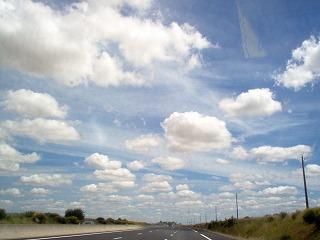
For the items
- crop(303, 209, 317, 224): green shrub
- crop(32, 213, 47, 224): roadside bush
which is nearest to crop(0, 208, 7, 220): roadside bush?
crop(32, 213, 47, 224): roadside bush

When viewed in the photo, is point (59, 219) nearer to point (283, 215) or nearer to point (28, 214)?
point (28, 214)

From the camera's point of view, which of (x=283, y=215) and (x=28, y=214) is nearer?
(x=283, y=215)

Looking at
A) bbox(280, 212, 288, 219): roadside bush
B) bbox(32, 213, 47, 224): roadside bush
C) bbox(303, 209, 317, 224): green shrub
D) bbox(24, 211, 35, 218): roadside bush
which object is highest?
bbox(24, 211, 35, 218): roadside bush

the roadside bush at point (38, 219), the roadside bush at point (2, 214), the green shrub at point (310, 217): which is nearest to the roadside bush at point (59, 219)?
the roadside bush at point (38, 219)

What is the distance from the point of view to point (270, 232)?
4259 centimetres

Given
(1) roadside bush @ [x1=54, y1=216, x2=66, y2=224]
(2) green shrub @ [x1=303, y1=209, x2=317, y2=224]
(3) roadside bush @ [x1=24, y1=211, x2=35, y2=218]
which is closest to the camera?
(2) green shrub @ [x1=303, y1=209, x2=317, y2=224]

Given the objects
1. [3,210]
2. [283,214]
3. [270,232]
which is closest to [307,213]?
[270,232]

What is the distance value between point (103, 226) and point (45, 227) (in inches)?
861

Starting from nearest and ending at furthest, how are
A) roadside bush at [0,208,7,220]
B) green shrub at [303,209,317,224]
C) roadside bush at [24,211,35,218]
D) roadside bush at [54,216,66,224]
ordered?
green shrub at [303,209,317,224]
roadside bush at [0,208,7,220]
roadside bush at [24,211,35,218]
roadside bush at [54,216,66,224]

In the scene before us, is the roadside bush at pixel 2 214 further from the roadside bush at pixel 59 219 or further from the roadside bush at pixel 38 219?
the roadside bush at pixel 59 219

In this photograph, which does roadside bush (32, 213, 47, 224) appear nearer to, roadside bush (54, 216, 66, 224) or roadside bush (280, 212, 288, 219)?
roadside bush (54, 216, 66, 224)

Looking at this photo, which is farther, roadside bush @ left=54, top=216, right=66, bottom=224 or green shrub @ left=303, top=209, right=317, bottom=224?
roadside bush @ left=54, top=216, right=66, bottom=224

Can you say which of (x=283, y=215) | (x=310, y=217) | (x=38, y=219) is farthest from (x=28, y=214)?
(x=310, y=217)

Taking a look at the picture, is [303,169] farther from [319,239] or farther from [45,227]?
[45,227]
